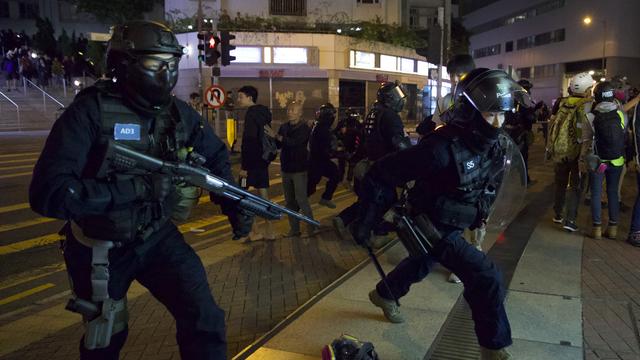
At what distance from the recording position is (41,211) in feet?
7.68

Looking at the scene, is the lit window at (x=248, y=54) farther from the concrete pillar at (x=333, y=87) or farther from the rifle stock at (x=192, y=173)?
the rifle stock at (x=192, y=173)

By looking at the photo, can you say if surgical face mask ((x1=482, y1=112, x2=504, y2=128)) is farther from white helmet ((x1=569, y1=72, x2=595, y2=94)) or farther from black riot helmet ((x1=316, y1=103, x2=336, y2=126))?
black riot helmet ((x1=316, y1=103, x2=336, y2=126))

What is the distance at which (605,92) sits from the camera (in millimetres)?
6605

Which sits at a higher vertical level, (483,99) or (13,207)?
(483,99)

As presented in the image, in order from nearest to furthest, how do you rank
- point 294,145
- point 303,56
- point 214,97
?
1. point 294,145
2. point 214,97
3. point 303,56

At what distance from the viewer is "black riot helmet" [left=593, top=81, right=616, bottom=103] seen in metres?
6.61

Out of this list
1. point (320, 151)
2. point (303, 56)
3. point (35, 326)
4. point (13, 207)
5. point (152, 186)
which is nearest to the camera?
point (152, 186)

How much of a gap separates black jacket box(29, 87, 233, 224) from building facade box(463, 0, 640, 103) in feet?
145

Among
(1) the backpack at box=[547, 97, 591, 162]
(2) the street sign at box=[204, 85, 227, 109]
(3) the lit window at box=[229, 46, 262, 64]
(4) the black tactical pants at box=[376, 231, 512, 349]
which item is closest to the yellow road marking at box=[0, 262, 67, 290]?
(4) the black tactical pants at box=[376, 231, 512, 349]

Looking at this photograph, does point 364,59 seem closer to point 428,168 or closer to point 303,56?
point 303,56

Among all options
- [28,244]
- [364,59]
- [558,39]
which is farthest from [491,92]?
[558,39]

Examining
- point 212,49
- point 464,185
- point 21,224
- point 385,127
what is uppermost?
point 212,49

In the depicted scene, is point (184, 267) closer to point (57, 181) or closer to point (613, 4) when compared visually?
point (57, 181)

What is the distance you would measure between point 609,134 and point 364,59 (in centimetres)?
2670
